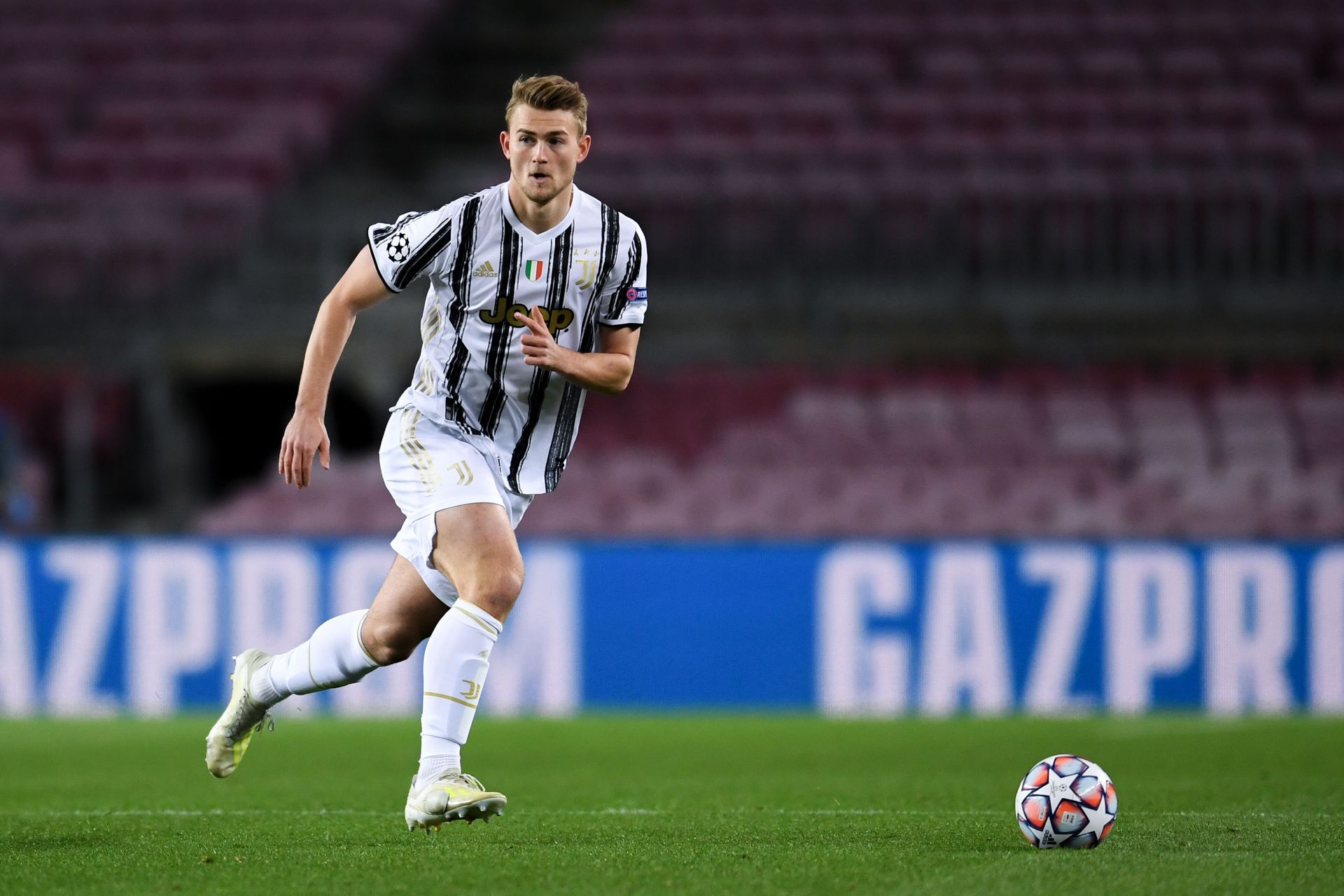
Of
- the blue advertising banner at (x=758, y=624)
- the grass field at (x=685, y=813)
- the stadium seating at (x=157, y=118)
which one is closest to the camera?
the grass field at (x=685, y=813)

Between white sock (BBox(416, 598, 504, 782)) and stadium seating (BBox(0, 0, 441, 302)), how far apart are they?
37.9 feet

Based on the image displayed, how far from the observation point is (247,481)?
58.2 feet

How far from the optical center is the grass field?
4.37 metres

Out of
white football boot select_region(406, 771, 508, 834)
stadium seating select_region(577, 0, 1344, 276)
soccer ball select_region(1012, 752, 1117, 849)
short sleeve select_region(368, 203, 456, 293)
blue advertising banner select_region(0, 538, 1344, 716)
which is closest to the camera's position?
white football boot select_region(406, 771, 508, 834)

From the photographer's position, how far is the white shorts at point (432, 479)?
16.6 ft

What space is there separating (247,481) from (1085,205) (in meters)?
8.32

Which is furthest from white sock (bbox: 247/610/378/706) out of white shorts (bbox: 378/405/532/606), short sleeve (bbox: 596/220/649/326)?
short sleeve (bbox: 596/220/649/326)

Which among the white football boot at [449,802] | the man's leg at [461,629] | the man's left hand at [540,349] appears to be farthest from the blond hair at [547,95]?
the white football boot at [449,802]

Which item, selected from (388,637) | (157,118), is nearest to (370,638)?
(388,637)

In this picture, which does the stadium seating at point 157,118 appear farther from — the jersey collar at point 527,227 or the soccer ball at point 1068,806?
the soccer ball at point 1068,806

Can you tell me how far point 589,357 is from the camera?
505 cm

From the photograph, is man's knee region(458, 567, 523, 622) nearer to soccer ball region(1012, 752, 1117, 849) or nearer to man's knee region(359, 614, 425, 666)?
man's knee region(359, 614, 425, 666)

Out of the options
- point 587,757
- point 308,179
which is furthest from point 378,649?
point 308,179

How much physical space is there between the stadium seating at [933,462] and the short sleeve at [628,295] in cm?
683
